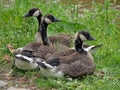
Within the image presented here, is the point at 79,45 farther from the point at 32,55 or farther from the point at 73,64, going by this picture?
the point at 32,55

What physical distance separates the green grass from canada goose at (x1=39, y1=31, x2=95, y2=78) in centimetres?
11

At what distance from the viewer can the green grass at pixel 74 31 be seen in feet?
23.2

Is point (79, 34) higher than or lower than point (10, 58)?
higher

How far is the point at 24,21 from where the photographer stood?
9.45 metres

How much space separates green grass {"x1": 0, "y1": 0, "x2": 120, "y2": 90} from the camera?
708 centimetres

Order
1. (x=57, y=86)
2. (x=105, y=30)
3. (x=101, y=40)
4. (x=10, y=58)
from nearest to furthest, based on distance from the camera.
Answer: (x=57, y=86) → (x=10, y=58) → (x=101, y=40) → (x=105, y=30)

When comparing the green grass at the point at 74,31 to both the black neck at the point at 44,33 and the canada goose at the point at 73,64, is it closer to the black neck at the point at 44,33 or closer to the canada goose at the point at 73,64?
the canada goose at the point at 73,64

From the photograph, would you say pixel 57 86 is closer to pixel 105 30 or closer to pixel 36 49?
pixel 36 49

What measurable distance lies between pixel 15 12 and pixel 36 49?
2.25 meters

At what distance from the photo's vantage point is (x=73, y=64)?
7.22 m

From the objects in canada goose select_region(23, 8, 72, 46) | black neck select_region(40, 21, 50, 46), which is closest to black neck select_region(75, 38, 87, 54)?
black neck select_region(40, 21, 50, 46)

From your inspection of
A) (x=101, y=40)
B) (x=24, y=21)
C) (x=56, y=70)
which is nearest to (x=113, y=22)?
(x=101, y=40)

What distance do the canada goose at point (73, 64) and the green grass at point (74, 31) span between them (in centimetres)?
11

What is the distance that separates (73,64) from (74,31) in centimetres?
208
